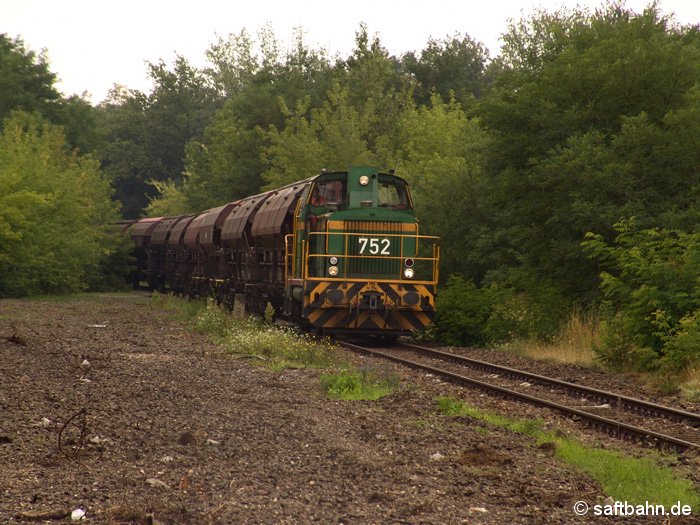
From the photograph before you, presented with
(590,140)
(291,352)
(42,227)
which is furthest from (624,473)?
(42,227)

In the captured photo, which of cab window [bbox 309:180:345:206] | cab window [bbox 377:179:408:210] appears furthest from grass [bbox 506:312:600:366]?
cab window [bbox 309:180:345:206]

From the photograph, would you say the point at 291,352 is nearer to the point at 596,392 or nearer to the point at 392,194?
the point at 392,194

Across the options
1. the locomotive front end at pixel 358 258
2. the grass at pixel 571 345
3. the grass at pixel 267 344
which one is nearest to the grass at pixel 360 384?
the grass at pixel 267 344

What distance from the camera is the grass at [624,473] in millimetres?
6906

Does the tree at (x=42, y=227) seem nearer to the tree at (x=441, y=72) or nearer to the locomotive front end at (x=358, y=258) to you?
the locomotive front end at (x=358, y=258)

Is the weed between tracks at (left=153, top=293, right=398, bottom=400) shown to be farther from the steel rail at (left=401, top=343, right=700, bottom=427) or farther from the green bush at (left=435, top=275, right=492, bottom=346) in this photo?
the green bush at (left=435, top=275, right=492, bottom=346)

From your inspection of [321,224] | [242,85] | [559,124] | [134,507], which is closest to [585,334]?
[559,124]

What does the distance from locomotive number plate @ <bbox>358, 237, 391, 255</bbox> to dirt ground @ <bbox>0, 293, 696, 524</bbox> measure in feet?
20.1

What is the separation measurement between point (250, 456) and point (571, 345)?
1136cm

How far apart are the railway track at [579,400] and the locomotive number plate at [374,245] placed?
252cm

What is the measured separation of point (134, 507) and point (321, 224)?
542 inches

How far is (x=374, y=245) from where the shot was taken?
19469 millimetres

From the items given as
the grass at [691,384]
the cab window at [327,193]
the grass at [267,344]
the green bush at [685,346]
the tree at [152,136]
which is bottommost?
the grass at [267,344]

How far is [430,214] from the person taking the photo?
26328 millimetres
